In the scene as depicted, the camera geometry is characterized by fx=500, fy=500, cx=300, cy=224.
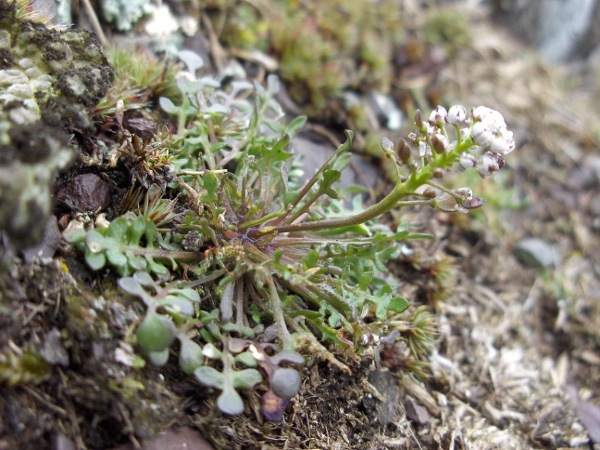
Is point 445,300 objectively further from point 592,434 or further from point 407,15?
point 407,15

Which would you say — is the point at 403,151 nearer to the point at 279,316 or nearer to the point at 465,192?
the point at 465,192

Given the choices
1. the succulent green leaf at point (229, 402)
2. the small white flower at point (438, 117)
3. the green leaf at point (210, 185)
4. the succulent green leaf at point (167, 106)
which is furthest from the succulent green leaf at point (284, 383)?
the succulent green leaf at point (167, 106)

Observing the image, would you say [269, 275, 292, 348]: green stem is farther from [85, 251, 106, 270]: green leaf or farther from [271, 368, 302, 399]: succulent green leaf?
Result: [85, 251, 106, 270]: green leaf

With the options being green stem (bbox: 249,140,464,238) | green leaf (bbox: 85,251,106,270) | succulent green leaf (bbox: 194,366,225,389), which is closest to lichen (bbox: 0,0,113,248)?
green leaf (bbox: 85,251,106,270)

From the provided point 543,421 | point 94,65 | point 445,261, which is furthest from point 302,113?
point 543,421

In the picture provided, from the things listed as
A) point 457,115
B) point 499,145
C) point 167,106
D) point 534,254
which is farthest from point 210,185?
point 534,254

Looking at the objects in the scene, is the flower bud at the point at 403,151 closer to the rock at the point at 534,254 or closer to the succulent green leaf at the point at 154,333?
the succulent green leaf at the point at 154,333
